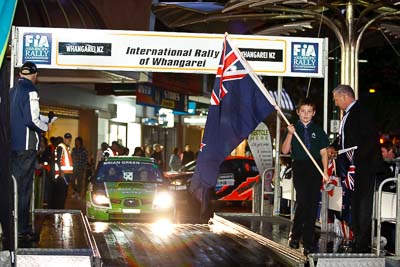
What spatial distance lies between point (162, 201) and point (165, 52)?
5082 millimetres

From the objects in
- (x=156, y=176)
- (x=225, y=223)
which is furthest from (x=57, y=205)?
(x=225, y=223)

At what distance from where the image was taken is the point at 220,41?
1297 centimetres

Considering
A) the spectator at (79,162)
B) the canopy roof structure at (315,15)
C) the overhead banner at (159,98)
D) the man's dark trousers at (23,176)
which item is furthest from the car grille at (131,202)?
the overhead banner at (159,98)

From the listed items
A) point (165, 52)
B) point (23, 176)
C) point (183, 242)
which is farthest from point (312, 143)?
point (165, 52)

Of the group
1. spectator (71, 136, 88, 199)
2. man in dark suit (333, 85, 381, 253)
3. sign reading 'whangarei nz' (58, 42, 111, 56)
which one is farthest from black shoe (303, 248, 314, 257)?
spectator (71, 136, 88, 199)

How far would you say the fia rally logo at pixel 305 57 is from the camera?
511 inches

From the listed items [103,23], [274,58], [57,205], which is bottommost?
→ [57,205]

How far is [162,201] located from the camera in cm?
1716

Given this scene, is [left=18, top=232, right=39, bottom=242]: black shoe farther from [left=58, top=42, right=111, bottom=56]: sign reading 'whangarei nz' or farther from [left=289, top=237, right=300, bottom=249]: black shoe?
[left=58, top=42, right=111, bottom=56]: sign reading 'whangarei nz'

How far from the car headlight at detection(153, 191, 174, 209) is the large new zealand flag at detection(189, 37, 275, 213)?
20.9 feet

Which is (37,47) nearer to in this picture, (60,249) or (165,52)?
(165,52)

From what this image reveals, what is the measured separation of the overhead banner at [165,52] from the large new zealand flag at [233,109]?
6.86ft

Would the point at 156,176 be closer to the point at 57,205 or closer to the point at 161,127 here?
the point at 57,205

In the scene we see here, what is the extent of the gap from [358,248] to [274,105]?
211cm
